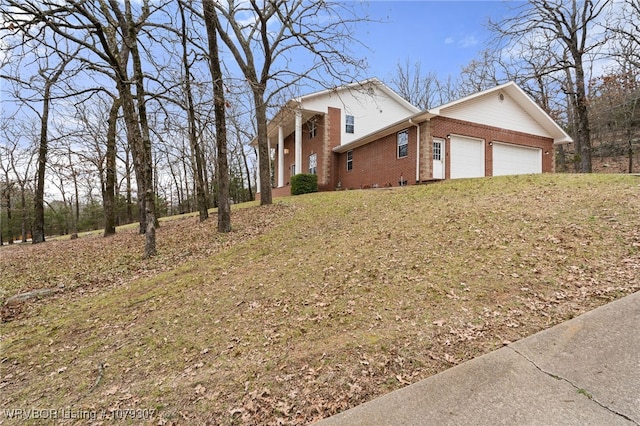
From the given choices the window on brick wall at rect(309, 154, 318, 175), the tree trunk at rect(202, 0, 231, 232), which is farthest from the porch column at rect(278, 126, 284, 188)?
the tree trunk at rect(202, 0, 231, 232)

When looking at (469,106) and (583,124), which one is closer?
(469,106)

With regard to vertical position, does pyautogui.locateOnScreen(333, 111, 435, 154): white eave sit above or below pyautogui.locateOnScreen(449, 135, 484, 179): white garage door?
above

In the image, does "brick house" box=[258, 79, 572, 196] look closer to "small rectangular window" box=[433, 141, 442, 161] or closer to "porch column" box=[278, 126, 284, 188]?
"small rectangular window" box=[433, 141, 442, 161]

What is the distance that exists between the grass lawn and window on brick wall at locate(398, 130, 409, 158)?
7430 mm

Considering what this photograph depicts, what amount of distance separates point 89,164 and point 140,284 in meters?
10.00

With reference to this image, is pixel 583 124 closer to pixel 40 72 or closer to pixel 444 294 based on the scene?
pixel 444 294

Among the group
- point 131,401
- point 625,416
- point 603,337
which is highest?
point 603,337

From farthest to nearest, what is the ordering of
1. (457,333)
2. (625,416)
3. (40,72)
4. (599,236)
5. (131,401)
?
(40,72), (599,236), (457,333), (131,401), (625,416)

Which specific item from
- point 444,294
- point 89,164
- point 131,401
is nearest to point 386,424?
point 444,294

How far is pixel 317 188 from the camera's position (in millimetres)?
18172

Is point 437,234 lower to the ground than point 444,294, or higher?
higher

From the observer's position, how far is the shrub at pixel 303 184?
17578 mm

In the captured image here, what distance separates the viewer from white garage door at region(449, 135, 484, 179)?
47.0 feet

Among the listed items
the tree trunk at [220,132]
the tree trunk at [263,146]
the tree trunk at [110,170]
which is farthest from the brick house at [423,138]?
the tree trunk at [110,170]
